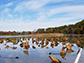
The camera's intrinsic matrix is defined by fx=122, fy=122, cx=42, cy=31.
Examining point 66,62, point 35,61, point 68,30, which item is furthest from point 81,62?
point 68,30

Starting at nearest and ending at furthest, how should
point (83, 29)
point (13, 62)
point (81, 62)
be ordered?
1. point (81, 62)
2. point (13, 62)
3. point (83, 29)

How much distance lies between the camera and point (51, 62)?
4.25 meters

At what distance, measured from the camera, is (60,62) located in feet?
14.0

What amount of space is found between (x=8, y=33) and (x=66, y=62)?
83.5 metres

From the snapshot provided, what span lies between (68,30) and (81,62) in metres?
78.6

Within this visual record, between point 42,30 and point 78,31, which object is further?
point 42,30

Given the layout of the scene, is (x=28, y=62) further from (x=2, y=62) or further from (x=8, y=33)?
(x=8, y=33)

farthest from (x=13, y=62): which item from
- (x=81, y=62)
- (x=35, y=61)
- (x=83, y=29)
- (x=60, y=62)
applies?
(x=83, y=29)

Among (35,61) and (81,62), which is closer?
(81,62)

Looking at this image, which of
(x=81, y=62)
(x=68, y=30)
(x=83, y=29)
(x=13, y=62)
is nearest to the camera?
(x=81, y=62)

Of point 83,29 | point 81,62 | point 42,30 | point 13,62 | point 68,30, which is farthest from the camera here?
point 42,30

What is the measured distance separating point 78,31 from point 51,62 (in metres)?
64.8

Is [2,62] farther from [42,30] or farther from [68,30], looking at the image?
[42,30]

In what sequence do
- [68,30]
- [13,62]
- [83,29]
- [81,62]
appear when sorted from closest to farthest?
[81,62], [13,62], [83,29], [68,30]
